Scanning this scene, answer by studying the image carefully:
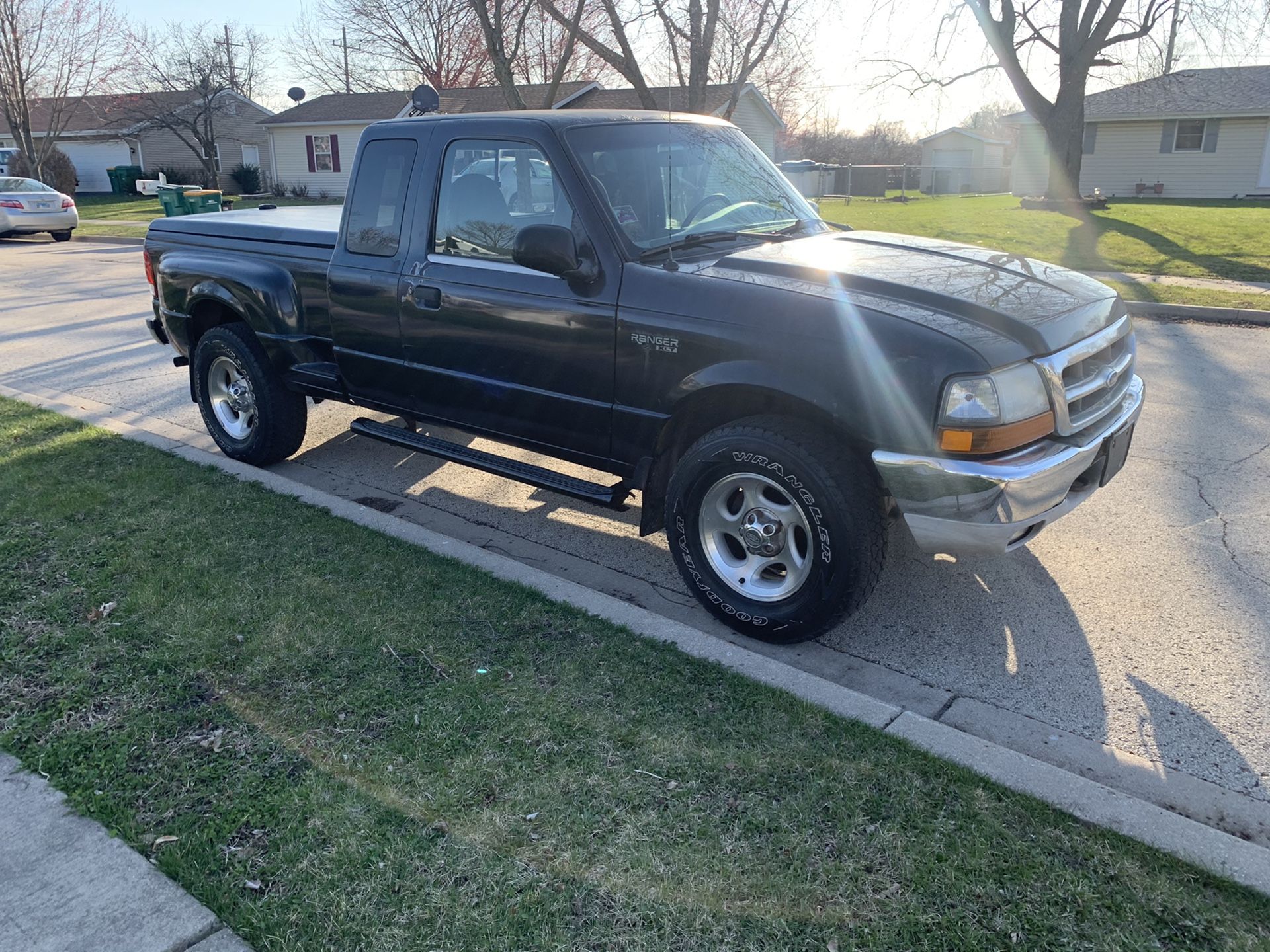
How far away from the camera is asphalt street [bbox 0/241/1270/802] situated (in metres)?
3.46

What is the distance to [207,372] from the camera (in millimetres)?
6105

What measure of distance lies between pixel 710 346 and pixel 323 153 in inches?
1557

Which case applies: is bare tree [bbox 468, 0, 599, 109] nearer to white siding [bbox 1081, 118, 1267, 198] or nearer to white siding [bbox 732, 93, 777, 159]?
white siding [bbox 732, 93, 777, 159]

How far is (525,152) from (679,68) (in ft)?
38.9

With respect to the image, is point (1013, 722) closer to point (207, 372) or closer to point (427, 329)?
point (427, 329)

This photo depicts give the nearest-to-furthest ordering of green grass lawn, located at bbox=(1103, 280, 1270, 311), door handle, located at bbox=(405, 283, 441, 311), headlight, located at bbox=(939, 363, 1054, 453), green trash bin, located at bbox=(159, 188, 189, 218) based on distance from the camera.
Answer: headlight, located at bbox=(939, 363, 1054, 453), door handle, located at bbox=(405, 283, 441, 311), green grass lawn, located at bbox=(1103, 280, 1270, 311), green trash bin, located at bbox=(159, 188, 189, 218)

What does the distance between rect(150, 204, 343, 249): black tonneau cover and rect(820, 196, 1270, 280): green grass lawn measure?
25.8 ft

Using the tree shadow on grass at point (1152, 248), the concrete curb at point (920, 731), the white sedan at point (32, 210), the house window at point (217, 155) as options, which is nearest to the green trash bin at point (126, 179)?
the house window at point (217, 155)

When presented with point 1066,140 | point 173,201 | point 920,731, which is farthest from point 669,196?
point 173,201

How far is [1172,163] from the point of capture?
117 ft

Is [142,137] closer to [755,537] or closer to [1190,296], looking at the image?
[1190,296]

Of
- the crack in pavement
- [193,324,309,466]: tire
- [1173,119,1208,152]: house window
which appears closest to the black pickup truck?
[193,324,309,466]: tire

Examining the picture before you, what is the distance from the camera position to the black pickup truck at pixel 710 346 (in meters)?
3.38

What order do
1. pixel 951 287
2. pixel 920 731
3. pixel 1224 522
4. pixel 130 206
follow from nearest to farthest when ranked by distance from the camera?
pixel 920 731 → pixel 951 287 → pixel 1224 522 → pixel 130 206
